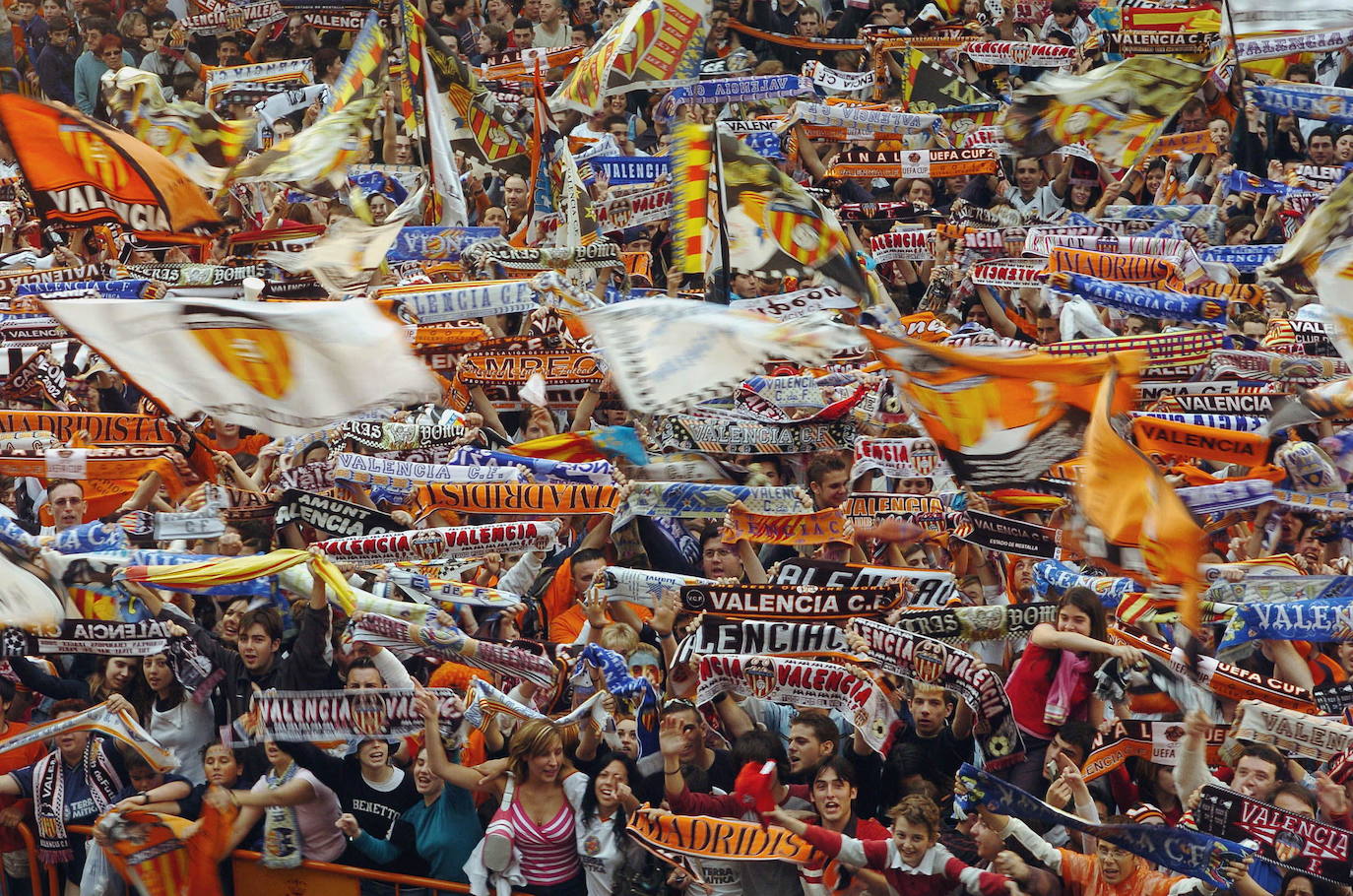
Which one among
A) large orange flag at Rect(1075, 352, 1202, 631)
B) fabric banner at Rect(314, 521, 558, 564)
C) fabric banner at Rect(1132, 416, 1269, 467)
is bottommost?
fabric banner at Rect(314, 521, 558, 564)

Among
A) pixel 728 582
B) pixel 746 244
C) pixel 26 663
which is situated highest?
pixel 746 244

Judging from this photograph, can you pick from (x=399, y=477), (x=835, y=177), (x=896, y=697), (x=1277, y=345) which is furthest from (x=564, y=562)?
(x=835, y=177)

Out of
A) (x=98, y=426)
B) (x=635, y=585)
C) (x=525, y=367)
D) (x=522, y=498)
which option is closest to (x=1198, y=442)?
(x=635, y=585)

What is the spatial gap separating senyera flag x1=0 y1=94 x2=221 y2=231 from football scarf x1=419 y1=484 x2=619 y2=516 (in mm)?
2661

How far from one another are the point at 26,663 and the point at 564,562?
240cm

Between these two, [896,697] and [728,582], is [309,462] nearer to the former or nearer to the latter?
[728,582]

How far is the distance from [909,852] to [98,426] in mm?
5214

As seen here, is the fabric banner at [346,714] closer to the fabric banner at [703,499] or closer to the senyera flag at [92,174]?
the fabric banner at [703,499]

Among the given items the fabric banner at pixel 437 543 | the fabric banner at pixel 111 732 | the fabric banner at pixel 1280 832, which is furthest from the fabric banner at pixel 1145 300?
the fabric banner at pixel 111 732

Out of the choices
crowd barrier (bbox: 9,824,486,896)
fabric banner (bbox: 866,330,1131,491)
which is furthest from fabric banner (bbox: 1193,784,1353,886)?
crowd barrier (bbox: 9,824,486,896)

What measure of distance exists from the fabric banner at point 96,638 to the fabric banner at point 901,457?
348cm

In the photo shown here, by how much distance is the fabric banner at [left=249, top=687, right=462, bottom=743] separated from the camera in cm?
794

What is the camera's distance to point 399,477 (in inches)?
398

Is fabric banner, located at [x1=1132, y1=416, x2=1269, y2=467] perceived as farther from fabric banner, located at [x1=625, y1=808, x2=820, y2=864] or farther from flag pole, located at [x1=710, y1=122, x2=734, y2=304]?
fabric banner, located at [x1=625, y1=808, x2=820, y2=864]
